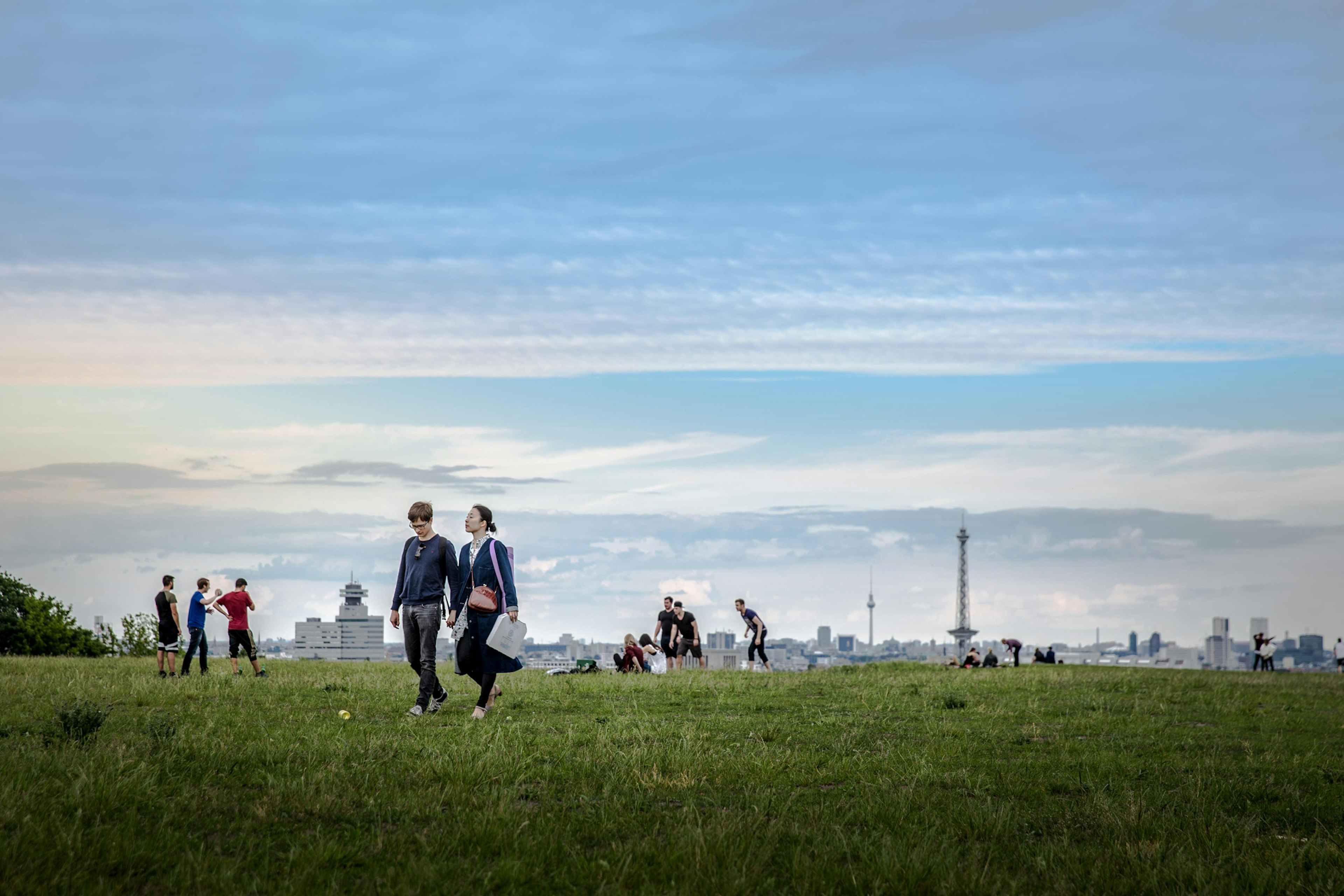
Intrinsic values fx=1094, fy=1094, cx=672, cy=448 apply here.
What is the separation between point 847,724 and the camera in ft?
44.7

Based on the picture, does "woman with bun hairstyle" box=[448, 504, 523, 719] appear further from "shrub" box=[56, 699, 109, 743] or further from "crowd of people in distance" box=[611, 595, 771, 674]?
"crowd of people in distance" box=[611, 595, 771, 674]

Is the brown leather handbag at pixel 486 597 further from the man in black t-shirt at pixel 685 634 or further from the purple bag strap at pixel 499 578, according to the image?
the man in black t-shirt at pixel 685 634

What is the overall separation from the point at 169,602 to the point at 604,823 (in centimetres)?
1682

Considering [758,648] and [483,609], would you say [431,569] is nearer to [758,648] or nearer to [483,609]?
[483,609]

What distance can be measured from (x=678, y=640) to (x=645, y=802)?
74.6ft

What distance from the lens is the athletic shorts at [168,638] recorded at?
21.2 metres

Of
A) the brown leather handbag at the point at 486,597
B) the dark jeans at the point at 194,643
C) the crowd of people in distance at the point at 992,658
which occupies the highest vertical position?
the brown leather handbag at the point at 486,597

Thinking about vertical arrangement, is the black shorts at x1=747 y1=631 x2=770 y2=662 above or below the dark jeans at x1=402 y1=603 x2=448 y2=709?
below

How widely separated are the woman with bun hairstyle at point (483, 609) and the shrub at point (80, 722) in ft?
13.1

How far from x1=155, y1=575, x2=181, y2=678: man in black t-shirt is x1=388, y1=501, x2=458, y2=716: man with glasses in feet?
32.6

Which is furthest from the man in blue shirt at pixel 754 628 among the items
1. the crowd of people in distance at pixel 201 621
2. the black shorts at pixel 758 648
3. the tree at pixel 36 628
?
the tree at pixel 36 628

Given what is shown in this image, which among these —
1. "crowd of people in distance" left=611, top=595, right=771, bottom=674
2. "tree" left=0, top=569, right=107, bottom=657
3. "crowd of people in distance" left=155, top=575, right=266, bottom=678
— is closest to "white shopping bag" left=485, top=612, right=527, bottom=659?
"crowd of people in distance" left=155, top=575, right=266, bottom=678

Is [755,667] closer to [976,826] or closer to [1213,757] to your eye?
[1213,757]

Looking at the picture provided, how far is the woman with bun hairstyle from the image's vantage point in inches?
517
